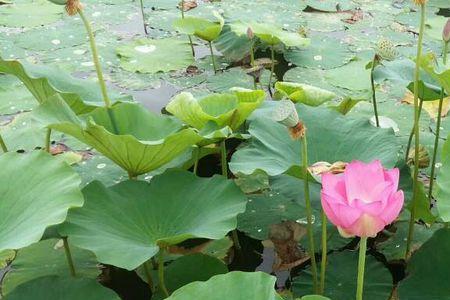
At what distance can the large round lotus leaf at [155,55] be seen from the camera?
235cm

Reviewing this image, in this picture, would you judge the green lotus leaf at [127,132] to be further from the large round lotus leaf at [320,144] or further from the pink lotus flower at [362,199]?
the pink lotus flower at [362,199]

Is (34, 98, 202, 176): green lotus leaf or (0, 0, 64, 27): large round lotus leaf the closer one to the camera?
(34, 98, 202, 176): green lotus leaf

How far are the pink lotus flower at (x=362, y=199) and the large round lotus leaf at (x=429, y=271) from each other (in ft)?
1.53

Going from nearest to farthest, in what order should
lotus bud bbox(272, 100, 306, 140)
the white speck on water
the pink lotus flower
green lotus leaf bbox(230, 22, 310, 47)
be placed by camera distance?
the pink lotus flower → lotus bud bbox(272, 100, 306, 140) → green lotus leaf bbox(230, 22, 310, 47) → the white speck on water

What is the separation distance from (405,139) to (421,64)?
0.65 metres

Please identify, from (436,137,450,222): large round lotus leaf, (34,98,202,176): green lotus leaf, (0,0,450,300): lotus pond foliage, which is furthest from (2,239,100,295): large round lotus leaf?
(436,137,450,222): large round lotus leaf

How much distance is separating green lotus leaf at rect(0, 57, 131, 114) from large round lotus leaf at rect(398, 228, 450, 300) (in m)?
0.77

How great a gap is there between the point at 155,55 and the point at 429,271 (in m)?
1.49

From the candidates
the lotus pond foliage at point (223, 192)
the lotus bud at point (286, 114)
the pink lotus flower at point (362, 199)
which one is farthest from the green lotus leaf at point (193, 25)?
the pink lotus flower at point (362, 199)

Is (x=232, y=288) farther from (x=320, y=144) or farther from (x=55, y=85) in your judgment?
(x=55, y=85)

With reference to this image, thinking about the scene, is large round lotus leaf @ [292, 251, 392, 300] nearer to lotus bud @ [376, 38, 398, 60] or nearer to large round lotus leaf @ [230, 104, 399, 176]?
large round lotus leaf @ [230, 104, 399, 176]

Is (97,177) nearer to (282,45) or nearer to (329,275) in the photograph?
(329,275)

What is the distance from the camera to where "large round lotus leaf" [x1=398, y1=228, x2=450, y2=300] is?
1.25 meters

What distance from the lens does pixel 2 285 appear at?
1347mm
